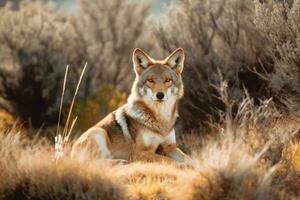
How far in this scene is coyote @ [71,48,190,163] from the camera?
10.3 meters

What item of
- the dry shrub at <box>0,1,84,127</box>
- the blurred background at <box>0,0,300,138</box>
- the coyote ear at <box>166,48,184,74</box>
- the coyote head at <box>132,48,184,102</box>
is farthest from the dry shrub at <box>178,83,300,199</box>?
the dry shrub at <box>0,1,84,127</box>

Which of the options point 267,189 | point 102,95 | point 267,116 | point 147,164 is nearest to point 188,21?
point 102,95

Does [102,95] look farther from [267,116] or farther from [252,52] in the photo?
[267,116]

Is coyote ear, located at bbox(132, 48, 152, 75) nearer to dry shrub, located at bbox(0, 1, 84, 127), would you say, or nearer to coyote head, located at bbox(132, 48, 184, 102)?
coyote head, located at bbox(132, 48, 184, 102)

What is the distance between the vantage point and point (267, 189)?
7.12 m

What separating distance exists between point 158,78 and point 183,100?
3.95 m

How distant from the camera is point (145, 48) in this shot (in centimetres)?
2056

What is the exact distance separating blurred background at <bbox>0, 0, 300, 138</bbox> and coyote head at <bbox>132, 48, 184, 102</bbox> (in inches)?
31.9

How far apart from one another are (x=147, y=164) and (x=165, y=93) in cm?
143

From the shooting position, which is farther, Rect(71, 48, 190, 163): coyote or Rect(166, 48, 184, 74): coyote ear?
Rect(166, 48, 184, 74): coyote ear

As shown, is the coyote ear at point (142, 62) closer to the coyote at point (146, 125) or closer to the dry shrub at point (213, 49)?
the coyote at point (146, 125)

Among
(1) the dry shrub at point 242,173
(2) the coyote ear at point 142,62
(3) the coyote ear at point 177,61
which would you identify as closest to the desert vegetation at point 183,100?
(1) the dry shrub at point 242,173

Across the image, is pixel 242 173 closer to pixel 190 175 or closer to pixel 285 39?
pixel 190 175

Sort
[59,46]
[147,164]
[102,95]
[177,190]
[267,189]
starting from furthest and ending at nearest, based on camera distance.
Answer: [59,46] < [102,95] < [147,164] < [177,190] < [267,189]
